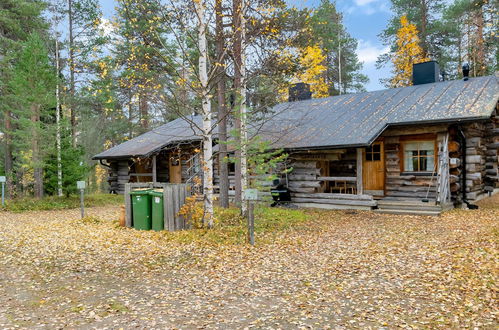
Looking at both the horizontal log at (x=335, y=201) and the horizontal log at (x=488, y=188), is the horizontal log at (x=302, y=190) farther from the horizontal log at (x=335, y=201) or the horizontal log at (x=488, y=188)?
the horizontal log at (x=488, y=188)

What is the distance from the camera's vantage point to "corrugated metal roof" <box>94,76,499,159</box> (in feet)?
37.9

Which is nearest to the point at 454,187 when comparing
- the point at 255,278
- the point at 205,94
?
the point at 205,94

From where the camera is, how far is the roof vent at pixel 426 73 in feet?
50.3

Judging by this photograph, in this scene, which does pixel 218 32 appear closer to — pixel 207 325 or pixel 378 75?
pixel 207 325

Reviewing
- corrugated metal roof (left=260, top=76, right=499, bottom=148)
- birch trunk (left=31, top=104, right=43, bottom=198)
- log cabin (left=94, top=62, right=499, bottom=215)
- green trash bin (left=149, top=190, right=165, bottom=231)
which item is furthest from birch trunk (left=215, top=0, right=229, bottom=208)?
birch trunk (left=31, top=104, right=43, bottom=198)

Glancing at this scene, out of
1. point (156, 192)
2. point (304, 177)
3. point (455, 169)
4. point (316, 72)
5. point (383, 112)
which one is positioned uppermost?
point (316, 72)

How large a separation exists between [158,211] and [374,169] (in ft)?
28.7

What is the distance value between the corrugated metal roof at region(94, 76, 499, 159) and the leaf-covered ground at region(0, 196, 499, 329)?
3890mm

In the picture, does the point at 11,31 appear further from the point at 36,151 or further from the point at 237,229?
the point at 237,229

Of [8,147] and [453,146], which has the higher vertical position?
[8,147]

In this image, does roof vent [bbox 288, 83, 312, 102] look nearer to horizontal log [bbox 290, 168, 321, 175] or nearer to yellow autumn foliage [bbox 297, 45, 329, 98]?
yellow autumn foliage [bbox 297, 45, 329, 98]

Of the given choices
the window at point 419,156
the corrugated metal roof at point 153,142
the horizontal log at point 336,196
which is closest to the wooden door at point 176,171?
the corrugated metal roof at point 153,142

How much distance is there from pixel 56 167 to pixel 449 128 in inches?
629

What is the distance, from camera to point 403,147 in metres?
13.2
